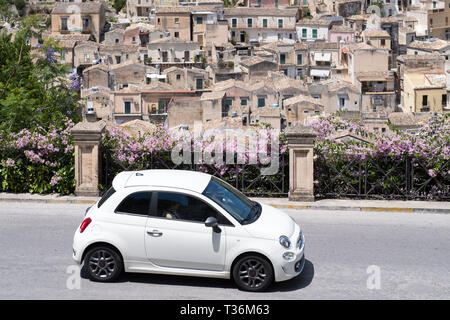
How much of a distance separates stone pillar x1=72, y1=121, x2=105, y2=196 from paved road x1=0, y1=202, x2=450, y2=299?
571mm

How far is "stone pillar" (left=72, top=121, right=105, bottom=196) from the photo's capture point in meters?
12.7

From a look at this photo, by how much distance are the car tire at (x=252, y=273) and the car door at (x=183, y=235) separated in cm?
21

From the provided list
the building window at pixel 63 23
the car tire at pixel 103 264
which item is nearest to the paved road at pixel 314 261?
the car tire at pixel 103 264

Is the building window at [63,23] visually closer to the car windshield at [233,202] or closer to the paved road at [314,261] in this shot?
the paved road at [314,261]

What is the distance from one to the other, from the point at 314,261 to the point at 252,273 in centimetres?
144

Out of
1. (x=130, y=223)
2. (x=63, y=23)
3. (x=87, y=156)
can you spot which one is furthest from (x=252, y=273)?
(x=63, y=23)

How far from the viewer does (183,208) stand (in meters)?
8.77

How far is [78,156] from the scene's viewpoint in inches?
503

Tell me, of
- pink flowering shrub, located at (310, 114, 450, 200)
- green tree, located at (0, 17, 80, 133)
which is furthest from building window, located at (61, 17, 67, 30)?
pink flowering shrub, located at (310, 114, 450, 200)

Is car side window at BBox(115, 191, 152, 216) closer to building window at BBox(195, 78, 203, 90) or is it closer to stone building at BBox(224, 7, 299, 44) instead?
building window at BBox(195, 78, 203, 90)

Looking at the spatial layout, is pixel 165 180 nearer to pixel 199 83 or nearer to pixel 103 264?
pixel 103 264
